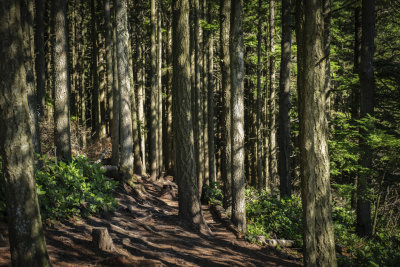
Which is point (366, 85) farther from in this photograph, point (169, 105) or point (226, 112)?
point (169, 105)

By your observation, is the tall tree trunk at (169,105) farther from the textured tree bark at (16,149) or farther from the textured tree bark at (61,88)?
the textured tree bark at (16,149)

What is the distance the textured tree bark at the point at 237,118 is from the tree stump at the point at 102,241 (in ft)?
15.2

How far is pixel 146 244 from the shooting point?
6785 millimetres

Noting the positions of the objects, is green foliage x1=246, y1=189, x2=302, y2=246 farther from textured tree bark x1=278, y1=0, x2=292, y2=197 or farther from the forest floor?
textured tree bark x1=278, y1=0, x2=292, y2=197

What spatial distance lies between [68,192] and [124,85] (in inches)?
225

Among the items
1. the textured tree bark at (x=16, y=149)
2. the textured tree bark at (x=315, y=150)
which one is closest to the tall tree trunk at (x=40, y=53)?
the textured tree bark at (x=16, y=149)

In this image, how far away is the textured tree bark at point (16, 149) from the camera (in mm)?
3744

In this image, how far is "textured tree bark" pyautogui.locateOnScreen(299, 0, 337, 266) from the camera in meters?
4.73

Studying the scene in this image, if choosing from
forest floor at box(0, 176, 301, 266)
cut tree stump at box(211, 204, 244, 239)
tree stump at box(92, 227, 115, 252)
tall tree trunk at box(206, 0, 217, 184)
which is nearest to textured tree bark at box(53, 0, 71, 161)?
forest floor at box(0, 176, 301, 266)

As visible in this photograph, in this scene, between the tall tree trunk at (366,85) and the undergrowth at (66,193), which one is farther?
the tall tree trunk at (366,85)

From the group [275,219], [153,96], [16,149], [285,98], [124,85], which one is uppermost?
[124,85]

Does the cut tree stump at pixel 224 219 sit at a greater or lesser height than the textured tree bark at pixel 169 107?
lesser

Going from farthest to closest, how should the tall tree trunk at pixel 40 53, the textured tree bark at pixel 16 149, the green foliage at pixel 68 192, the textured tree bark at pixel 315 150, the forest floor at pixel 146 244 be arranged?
the tall tree trunk at pixel 40 53 → the green foliage at pixel 68 192 → the forest floor at pixel 146 244 → the textured tree bark at pixel 315 150 → the textured tree bark at pixel 16 149

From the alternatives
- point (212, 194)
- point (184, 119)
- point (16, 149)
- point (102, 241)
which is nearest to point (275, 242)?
point (184, 119)
